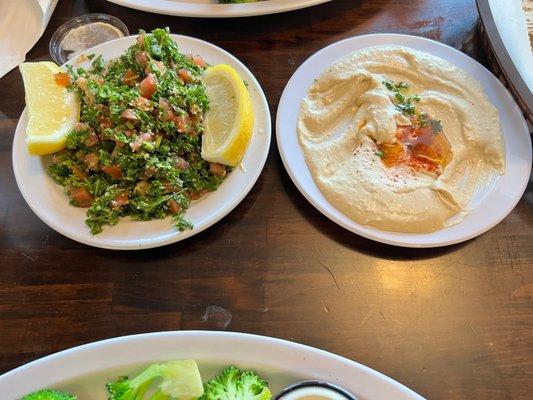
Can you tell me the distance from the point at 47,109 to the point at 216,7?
881 millimetres

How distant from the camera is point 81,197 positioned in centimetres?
161

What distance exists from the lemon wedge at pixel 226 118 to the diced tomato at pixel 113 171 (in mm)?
286

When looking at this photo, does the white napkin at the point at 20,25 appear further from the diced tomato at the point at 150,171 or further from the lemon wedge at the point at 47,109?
the diced tomato at the point at 150,171

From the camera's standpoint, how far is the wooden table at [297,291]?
151 centimetres

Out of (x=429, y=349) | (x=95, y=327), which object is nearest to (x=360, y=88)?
(x=429, y=349)

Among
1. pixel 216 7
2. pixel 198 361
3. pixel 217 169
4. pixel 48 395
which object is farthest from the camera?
pixel 216 7

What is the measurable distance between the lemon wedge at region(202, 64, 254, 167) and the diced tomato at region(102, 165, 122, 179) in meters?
0.29

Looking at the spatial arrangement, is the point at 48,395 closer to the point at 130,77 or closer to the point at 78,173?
the point at 78,173

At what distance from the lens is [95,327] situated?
155 cm

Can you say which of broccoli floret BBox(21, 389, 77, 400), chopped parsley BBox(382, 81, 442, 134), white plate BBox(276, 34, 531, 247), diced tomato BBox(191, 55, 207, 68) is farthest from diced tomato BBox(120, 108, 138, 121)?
chopped parsley BBox(382, 81, 442, 134)

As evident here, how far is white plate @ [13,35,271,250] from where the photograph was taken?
1555mm

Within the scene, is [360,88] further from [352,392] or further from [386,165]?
[352,392]

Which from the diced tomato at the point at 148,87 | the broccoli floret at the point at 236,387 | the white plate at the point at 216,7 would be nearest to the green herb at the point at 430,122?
the white plate at the point at 216,7

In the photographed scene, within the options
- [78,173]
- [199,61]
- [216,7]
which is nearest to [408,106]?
[199,61]
